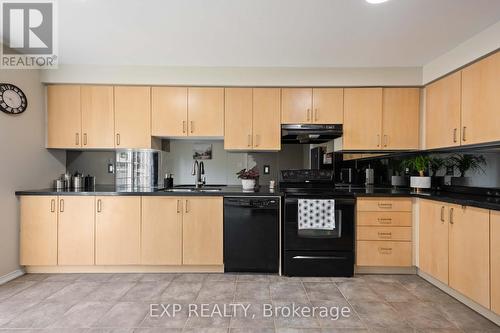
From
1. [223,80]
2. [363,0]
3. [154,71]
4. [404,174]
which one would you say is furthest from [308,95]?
[154,71]

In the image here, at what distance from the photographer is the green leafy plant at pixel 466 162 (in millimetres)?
2512

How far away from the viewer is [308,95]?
3104 mm

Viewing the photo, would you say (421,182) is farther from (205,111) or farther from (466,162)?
(205,111)

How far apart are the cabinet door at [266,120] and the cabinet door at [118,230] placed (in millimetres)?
1510

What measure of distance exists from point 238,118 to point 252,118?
164mm

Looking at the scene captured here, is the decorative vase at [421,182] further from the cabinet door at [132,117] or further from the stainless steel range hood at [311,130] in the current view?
the cabinet door at [132,117]

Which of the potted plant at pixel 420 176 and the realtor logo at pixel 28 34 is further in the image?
the potted plant at pixel 420 176

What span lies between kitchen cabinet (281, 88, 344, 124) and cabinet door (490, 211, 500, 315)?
1.66 metres

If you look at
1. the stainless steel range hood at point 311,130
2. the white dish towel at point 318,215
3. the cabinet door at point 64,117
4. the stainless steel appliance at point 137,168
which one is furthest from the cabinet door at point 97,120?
the white dish towel at point 318,215

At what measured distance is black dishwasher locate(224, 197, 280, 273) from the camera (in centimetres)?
283

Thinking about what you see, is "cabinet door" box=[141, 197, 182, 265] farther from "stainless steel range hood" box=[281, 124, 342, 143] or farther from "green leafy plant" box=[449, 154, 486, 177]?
"green leafy plant" box=[449, 154, 486, 177]

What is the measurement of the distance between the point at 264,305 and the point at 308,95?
2.25m

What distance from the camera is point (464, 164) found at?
2660 millimetres

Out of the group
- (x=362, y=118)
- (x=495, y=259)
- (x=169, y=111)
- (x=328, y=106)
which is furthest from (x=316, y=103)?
(x=495, y=259)
